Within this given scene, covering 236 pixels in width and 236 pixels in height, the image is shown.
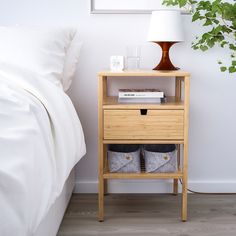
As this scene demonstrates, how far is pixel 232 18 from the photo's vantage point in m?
1.62

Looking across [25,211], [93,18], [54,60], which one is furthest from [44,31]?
[25,211]

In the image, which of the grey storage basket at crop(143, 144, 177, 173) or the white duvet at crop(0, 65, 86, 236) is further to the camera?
the grey storage basket at crop(143, 144, 177, 173)

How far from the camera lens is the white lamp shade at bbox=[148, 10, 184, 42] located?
2.02 metres

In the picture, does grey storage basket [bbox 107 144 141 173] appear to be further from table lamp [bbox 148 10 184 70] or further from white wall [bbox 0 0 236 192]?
table lamp [bbox 148 10 184 70]

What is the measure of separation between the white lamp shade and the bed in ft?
1.47

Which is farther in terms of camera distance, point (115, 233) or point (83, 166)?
point (83, 166)

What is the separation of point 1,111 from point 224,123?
1.60 m

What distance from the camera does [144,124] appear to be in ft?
6.11

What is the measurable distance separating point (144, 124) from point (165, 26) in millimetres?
571

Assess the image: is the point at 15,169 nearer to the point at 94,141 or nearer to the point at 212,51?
the point at 94,141

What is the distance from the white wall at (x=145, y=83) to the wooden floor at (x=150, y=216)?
132mm

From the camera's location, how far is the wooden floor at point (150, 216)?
1.81m

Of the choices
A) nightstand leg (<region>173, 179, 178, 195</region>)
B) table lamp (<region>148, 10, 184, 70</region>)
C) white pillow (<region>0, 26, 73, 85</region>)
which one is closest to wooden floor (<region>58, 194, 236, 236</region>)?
nightstand leg (<region>173, 179, 178, 195</region>)

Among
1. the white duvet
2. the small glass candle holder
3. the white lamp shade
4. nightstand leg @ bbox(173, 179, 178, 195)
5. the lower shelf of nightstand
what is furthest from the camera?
nightstand leg @ bbox(173, 179, 178, 195)
